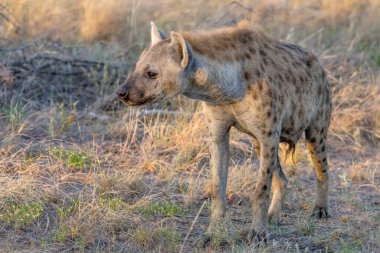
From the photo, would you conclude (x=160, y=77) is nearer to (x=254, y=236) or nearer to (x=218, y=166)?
(x=218, y=166)

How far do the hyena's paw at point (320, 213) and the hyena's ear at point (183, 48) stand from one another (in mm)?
1753

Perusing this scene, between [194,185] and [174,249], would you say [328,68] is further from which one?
[174,249]

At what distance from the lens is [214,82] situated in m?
5.02

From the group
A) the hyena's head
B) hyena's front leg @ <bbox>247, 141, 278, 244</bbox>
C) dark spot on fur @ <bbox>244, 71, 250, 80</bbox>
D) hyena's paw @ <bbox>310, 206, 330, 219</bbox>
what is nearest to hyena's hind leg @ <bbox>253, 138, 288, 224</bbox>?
hyena's paw @ <bbox>310, 206, 330, 219</bbox>

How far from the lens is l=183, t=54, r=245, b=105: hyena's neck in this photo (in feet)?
16.3

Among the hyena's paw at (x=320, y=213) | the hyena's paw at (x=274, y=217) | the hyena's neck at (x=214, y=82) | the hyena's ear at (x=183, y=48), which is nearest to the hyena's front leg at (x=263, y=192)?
the hyena's neck at (x=214, y=82)

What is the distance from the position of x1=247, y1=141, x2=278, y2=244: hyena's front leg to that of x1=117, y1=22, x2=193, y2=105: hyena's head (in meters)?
0.71

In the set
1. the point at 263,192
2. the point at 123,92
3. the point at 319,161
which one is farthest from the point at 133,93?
the point at 319,161

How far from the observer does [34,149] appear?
6.69 metres

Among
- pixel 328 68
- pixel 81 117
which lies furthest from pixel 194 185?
pixel 328 68

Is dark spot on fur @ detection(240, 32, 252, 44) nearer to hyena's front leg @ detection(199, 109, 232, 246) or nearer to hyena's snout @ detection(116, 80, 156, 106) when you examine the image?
hyena's front leg @ detection(199, 109, 232, 246)

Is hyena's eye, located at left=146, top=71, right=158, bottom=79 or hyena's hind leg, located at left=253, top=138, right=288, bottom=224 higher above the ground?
hyena's eye, located at left=146, top=71, right=158, bottom=79

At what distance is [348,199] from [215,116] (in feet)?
5.28

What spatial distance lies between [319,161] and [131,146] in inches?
67.2
